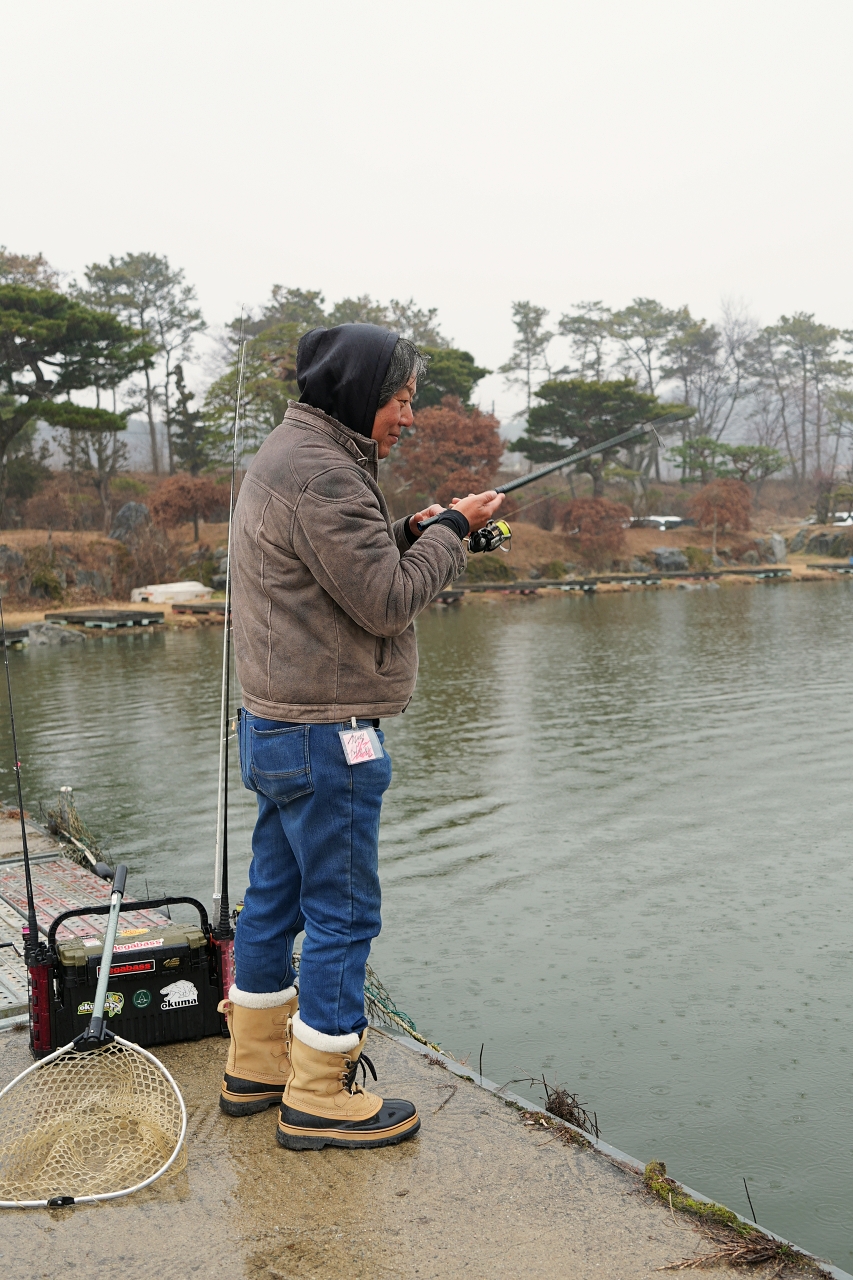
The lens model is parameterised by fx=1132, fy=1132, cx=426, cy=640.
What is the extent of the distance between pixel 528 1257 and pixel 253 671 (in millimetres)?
1156

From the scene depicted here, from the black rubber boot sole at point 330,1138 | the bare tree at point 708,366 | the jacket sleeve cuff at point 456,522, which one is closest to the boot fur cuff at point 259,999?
the black rubber boot sole at point 330,1138

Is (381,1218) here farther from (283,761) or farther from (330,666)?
(330,666)

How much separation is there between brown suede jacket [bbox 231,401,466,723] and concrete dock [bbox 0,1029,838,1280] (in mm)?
862

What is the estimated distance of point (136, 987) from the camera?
270 centimetres

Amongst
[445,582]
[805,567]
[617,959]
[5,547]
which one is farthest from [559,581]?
[445,582]

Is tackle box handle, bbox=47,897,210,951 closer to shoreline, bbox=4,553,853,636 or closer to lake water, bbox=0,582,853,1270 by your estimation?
lake water, bbox=0,582,853,1270

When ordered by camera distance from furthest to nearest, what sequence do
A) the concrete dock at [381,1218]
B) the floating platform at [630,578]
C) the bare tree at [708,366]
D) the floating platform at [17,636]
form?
the bare tree at [708,366], the floating platform at [630,578], the floating platform at [17,636], the concrete dock at [381,1218]

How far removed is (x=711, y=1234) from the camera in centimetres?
192

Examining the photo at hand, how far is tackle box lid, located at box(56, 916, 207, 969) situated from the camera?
2.66 meters

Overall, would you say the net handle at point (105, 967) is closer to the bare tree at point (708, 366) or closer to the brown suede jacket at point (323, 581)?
the brown suede jacket at point (323, 581)

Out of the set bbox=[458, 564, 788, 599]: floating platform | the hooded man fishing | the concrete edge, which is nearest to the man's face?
the hooded man fishing

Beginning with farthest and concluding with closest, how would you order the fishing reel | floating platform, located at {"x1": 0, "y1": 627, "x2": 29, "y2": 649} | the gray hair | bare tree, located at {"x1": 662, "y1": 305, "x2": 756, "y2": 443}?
bare tree, located at {"x1": 662, "y1": 305, "x2": 756, "y2": 443}
floating platform, located at {"x1": 0, "y1": 627, "x2": 29, "y2": 649}
the fishing reel
the gray hair

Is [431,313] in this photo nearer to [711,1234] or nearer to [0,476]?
[0,476]

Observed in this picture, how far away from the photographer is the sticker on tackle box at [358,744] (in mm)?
2180
